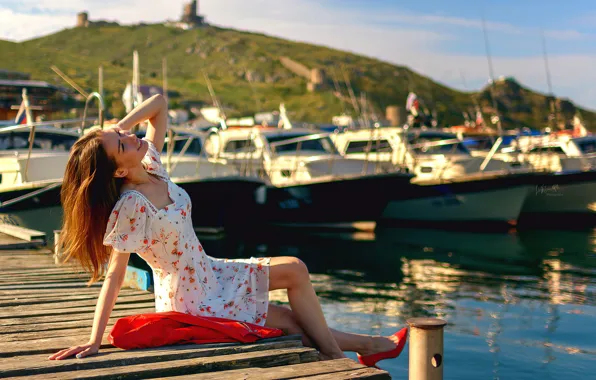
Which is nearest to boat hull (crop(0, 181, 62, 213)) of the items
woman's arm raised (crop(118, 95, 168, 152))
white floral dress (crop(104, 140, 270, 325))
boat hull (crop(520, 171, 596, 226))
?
woman's arm raised (crop(118, 95, 168, 152))

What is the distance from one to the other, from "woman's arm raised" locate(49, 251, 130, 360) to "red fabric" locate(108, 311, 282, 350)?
18cm

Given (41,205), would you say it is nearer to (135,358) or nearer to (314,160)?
(314,160)

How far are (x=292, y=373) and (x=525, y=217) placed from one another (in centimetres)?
1788

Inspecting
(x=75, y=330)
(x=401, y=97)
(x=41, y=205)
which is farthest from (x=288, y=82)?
(x=75, y=330)

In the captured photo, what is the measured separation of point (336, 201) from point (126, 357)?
1324cm

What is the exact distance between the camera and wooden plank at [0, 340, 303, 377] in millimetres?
3320

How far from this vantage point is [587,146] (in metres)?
21.3

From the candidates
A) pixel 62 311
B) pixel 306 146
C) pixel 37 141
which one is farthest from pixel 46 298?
pixel 306 146

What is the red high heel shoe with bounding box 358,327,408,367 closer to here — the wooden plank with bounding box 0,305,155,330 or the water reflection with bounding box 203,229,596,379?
the wooden plank with bounding box 0,305,155,330

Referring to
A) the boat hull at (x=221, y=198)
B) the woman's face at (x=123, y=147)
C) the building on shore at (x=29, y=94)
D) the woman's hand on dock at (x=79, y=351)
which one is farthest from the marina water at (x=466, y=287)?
the building on shore at (x=29, y=94)

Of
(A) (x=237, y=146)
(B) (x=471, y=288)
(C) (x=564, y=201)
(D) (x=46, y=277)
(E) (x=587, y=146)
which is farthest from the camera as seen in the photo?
(E) (x=587, y=146)

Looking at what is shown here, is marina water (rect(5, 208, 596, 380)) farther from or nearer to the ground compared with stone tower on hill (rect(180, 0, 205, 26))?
nearer to the ground

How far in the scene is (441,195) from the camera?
1814 cm

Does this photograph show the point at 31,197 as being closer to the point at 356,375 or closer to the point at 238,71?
the point at 356,375
